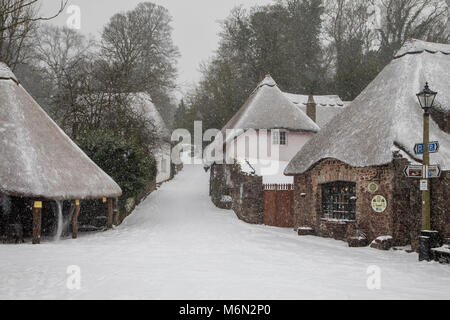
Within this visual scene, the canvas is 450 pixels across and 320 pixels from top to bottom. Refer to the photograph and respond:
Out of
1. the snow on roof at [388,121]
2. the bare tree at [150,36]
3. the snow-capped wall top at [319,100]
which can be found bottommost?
the snow on roof at [388,121]

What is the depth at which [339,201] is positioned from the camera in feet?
53.7

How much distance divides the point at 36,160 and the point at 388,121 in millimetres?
Answer: 12426

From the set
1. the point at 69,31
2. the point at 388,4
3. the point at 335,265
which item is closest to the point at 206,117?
the point at 69,31

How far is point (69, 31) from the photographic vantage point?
4322 centimetres

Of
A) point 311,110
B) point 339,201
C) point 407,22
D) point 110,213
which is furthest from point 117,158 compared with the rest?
point 407,22

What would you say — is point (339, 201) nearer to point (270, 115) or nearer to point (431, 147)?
point (431, 147)

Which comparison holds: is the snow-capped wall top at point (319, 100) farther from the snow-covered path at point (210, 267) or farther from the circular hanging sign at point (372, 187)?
the circular hanging sign at point (372, 187)

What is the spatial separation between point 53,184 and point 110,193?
101 inches

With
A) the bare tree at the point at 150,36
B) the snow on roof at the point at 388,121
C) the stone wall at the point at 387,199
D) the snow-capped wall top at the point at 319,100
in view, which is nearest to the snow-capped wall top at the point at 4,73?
the snow on roof at the point at 388,121

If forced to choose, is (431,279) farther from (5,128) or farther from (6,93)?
(6,93)

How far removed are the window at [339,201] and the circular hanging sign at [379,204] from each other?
91cm

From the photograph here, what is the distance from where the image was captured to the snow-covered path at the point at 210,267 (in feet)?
26.1

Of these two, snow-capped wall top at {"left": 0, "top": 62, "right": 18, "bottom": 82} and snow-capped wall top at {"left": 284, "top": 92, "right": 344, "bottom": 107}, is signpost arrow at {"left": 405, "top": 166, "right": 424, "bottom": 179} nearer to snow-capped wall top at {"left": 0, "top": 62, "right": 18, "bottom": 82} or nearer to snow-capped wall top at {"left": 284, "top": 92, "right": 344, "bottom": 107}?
snow-capped wall top at {"left": 0, "top": 62, "right": 18, "bottom": 82}

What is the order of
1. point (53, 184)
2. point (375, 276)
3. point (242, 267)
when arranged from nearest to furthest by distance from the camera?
1. point (375, 276)
2. point (242, 267)
3. point (53, 184)
